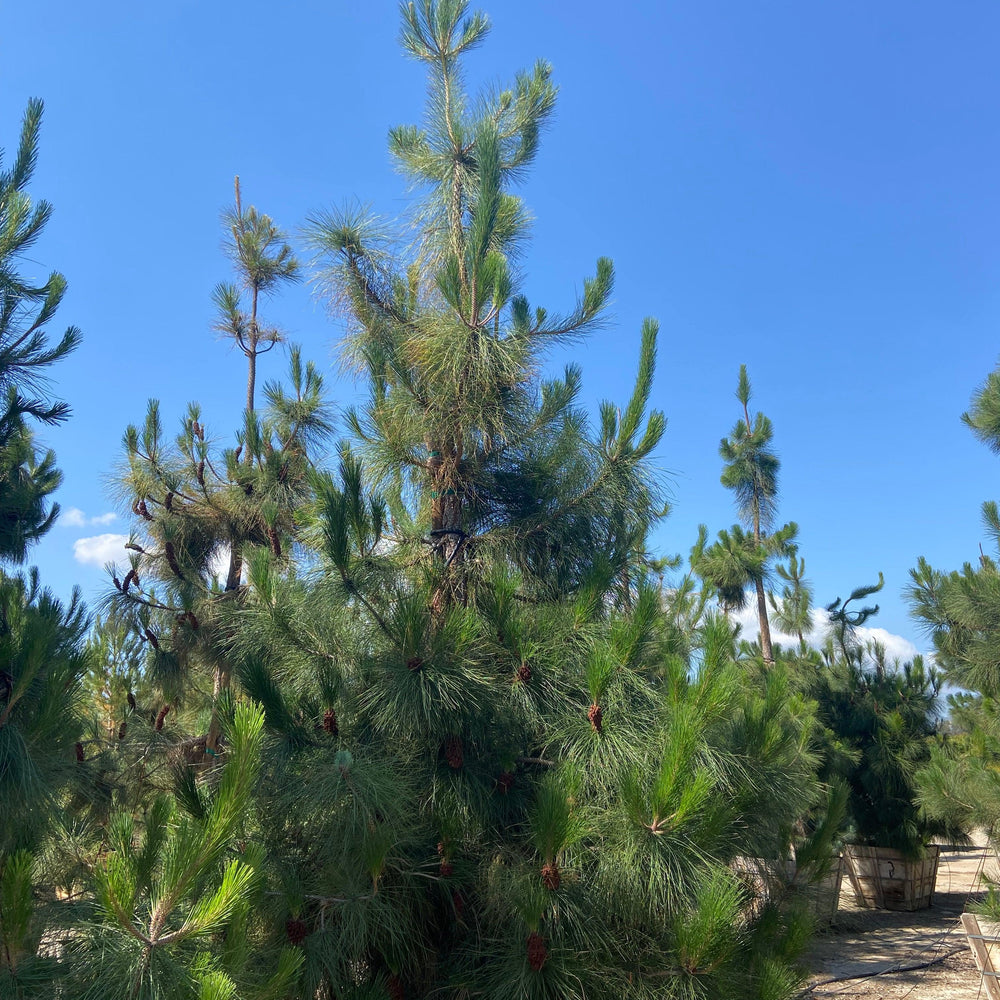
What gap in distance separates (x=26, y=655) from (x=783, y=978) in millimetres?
2947

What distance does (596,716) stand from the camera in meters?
3.12

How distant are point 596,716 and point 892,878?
8.75 meters

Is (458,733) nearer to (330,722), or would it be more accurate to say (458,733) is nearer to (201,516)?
(330,722)

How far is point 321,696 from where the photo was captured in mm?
3258

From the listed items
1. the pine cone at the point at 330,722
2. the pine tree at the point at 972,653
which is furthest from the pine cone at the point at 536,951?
the pine tree at the point at 972,653

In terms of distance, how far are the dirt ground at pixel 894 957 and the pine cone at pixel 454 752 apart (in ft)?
8.95

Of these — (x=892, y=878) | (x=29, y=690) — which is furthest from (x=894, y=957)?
(x=29, y=690)

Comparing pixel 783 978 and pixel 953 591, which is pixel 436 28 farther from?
pixel 953 591

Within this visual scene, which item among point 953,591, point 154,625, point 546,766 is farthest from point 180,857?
point 953,591

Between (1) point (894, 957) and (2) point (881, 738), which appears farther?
(2) point (881, 738)

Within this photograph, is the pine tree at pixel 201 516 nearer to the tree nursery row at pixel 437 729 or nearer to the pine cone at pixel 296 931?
the tree nursery row at pixel 437 729

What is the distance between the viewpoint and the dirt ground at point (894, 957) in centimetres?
595

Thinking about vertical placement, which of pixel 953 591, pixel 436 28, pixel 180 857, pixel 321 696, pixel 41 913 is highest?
pixel 436 28

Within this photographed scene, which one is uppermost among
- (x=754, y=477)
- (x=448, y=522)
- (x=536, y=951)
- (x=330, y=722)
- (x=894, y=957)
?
(x=754, y=477)
